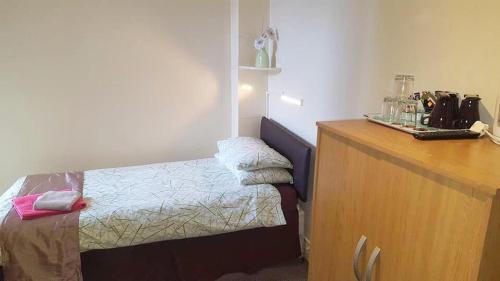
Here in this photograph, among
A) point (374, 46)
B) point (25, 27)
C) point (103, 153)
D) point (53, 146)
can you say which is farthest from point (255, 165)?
point (25, 27)

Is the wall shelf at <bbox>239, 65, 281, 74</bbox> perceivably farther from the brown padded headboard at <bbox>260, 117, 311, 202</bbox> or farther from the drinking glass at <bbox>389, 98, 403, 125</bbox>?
the drinking glass at <bbox>389, 98, 403, 125</bbox>

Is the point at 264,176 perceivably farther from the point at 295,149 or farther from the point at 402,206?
the point at 402,206

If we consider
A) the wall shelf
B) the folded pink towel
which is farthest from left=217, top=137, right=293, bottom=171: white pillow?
the folded pink towel

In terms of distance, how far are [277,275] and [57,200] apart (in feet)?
5.20

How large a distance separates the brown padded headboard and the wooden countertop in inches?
39.6

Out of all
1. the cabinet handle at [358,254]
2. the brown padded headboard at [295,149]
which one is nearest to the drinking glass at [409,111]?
the cabinet handle at [358,254]

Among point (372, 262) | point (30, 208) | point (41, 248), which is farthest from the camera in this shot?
point (30, 208)

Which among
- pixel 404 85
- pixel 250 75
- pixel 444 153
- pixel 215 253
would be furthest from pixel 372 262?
pixel 250 75

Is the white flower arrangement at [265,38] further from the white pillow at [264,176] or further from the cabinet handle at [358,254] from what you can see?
the cabinet handle at [358,254]

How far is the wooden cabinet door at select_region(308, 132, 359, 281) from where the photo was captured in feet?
4.03

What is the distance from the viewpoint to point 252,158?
2410 millimetres

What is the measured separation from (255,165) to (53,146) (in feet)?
6.19

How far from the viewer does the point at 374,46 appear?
1.81 m

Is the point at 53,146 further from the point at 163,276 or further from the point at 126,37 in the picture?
the point at 163,276
